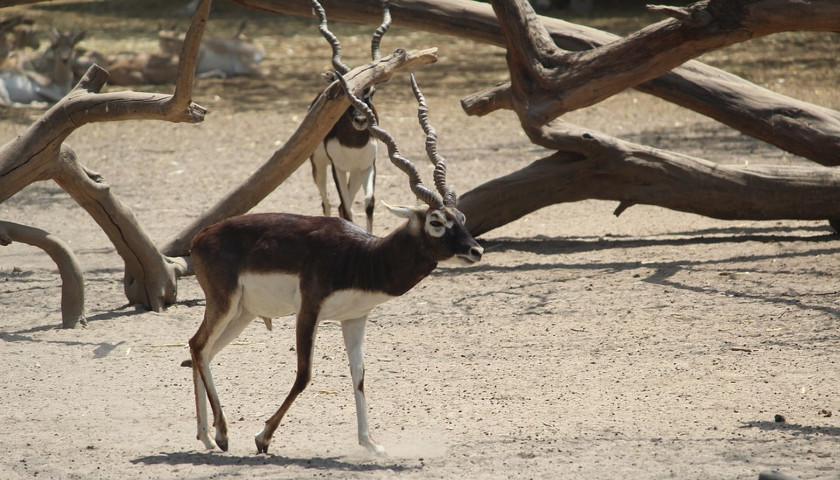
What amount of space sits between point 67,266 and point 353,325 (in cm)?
282

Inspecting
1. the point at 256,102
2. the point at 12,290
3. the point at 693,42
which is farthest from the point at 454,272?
the point at 256,102

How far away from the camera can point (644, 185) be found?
8.47m

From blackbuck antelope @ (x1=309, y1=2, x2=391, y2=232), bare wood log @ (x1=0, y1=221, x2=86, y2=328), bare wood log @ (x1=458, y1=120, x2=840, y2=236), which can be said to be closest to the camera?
bare wood log @ (x1=0, y1=221, x2=86, y2=328)

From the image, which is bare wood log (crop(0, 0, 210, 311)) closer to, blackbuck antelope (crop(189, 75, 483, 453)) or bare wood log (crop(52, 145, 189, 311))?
bare wood log (crop(52, 145, 189, 311))

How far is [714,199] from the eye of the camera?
8344 mm

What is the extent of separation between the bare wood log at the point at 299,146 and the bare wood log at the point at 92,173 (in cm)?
45

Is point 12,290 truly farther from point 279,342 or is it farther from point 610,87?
point 610,87

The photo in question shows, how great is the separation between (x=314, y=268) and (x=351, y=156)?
4.74 meters

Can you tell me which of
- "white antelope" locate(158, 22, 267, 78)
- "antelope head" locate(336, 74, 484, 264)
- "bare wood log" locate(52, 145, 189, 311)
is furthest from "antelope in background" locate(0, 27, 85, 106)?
"antelope head" locate(336, 74, 484, 264)

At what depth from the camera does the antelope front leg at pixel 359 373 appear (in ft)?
15.3

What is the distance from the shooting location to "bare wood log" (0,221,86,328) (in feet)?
22.1

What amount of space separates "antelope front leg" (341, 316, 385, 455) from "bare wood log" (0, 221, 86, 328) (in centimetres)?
269

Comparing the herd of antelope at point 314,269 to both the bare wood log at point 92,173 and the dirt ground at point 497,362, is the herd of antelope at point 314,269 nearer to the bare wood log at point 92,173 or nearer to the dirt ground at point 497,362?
the dirt ground at point 497,362

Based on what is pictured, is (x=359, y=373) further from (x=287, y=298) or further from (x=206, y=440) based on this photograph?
(x=206, y=440)
